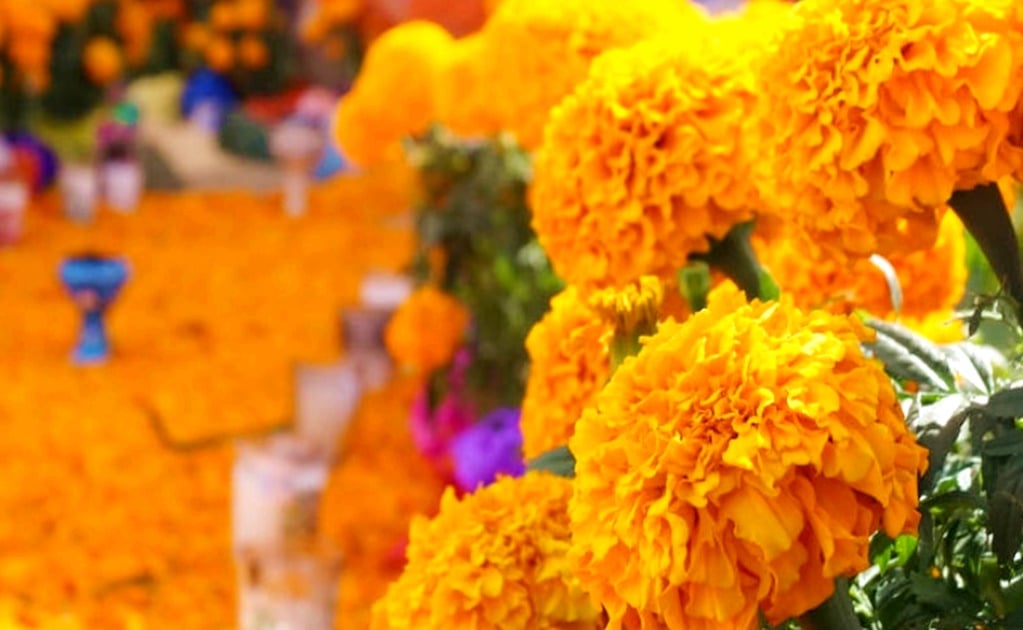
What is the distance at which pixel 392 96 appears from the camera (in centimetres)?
248

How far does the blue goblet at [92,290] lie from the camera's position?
3.93 m

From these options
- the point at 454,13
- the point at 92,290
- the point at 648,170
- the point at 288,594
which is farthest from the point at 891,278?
the point at 454,13

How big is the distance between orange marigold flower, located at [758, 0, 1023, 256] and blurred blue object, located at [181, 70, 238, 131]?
19.5ft

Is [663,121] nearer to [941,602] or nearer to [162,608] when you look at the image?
[941,602]

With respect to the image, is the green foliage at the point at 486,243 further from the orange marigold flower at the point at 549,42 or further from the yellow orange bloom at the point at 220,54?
the yellow orange bloom at the point at 220,54

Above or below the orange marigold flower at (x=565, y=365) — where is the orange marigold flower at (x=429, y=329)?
above

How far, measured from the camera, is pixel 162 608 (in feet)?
8.66

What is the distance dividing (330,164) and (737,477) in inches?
229

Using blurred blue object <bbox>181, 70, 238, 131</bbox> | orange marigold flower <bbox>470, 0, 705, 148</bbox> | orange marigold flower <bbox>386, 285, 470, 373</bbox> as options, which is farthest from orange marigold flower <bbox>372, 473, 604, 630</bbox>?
blurred blue object <bbox>181, 70, 238, 131</bbox>

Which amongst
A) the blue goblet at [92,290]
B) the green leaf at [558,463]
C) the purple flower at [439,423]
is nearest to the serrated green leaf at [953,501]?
the green leaf at [558,463]

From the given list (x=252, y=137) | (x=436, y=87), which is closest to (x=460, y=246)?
(x=436, y=87)

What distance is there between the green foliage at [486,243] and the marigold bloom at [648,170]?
1.54 meters

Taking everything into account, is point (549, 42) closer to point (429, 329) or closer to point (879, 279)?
point (879, 279)

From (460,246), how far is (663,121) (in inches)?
73.4
